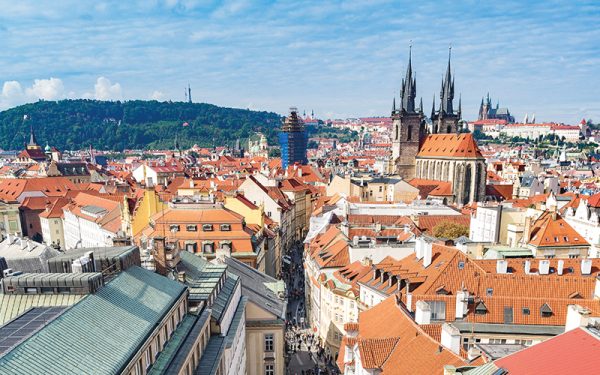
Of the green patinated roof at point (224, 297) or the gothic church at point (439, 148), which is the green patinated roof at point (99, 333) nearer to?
the green patinated roof at point (224, 297)

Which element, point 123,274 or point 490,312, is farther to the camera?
point 490,312

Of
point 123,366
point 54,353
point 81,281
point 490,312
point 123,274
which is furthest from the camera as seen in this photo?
point 490,312

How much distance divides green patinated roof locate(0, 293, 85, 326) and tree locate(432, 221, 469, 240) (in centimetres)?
5206

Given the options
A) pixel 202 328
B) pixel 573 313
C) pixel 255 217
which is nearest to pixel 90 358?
pixel 202 328

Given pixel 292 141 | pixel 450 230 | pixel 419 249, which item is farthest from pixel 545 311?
pixel 292 141

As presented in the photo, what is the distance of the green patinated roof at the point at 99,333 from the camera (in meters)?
14.8

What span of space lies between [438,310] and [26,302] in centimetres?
2699

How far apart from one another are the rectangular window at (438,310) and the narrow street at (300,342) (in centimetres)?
1409

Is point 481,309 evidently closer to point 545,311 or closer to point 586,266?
point 545,311

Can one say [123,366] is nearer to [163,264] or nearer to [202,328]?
[202,328]

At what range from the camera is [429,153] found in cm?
12362

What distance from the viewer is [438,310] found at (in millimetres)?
33406

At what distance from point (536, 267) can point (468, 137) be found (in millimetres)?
80332

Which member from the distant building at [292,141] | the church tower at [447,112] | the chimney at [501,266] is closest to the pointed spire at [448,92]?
the church tower at [447,112]
